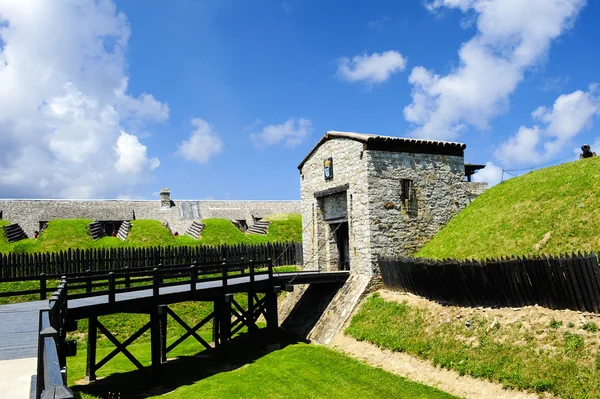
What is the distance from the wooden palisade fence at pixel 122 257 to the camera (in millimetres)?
23797

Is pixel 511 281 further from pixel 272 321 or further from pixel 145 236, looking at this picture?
pixel 145 236

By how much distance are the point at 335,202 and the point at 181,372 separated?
10867 millimetres

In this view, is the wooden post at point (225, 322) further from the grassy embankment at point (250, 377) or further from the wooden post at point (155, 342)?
the wooden post at point (155, 342)

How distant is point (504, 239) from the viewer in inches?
663

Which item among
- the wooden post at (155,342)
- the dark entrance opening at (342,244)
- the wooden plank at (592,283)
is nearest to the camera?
the wooden plank at (592,283)

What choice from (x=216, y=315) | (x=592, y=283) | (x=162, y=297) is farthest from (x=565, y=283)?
(x=216, y=315)

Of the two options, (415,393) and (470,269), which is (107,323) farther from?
(470,269)

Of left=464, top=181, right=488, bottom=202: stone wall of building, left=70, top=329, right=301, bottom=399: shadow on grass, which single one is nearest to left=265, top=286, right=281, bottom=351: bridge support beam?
left=70, top=329, right=301, bottom=399: shadow on grass

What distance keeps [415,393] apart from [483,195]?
13202 millimetres

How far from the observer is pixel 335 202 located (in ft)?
74.2

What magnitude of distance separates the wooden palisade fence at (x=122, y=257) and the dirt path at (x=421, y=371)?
975cm

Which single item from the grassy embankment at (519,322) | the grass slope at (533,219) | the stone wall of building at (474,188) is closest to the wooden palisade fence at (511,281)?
the grassy embankment at (519,322)

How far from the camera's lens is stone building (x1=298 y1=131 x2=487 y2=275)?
19.7m

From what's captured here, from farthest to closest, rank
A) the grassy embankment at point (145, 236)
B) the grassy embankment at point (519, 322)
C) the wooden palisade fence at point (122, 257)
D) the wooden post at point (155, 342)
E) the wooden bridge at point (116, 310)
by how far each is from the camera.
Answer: the grassy embankment at point (145, 236) → the wooden palisade fence at point (122, 257) → the wooden post at point (155, 342) → the grassy embankment at point (519, 322) → the wooden bridge at point (116, 310)
